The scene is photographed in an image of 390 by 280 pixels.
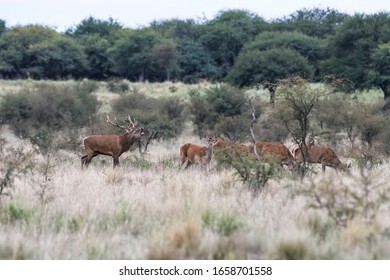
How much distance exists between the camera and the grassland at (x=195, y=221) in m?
7.55

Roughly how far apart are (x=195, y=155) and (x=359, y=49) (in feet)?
80.9

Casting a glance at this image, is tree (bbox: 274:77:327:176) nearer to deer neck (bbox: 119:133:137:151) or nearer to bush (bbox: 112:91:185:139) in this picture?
deer neck (bbox: 119:133:137:151)

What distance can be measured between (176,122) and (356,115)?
7.96 metres

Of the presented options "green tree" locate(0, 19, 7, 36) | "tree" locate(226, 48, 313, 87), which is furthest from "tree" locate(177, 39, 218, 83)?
"green tree" locate(0, 19, 7, 36)

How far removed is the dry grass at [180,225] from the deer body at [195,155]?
20.1 feet

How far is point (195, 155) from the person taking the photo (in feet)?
59.4

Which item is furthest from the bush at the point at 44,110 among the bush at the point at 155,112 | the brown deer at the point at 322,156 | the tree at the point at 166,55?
the tree at the point at 166,55

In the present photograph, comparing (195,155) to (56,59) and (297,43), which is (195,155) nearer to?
(297,43)

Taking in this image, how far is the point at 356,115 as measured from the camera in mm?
25625

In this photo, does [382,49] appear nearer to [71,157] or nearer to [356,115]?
[356,115]

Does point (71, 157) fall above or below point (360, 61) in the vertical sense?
below

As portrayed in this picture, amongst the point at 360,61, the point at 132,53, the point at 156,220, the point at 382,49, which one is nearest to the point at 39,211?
the point at 156,220

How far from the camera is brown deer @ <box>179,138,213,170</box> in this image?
17.8 meters

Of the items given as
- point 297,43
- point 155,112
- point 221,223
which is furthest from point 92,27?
point 221,223
